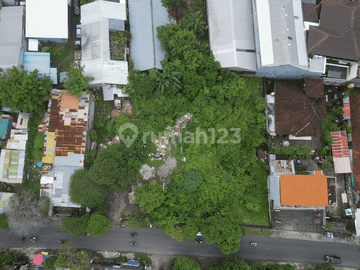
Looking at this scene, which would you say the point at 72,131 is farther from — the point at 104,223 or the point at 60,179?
the point at 104,223

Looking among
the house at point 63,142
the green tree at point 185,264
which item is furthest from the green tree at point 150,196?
the house at point 63,142

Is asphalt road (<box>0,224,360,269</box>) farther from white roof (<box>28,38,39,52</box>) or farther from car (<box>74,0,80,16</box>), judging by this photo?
car (<box>74,0,80,16</box>)

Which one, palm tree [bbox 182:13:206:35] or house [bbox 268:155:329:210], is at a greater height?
palm tree [bbox 182:13:206:35]

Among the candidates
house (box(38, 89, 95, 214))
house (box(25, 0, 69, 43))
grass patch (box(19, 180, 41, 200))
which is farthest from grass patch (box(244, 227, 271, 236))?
house (box(25, 0, 69, 43))

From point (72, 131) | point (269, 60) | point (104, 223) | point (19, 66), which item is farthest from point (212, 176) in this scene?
point (19, 66)

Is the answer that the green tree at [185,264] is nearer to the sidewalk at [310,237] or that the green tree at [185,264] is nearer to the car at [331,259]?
the sidewalk at [310,237]

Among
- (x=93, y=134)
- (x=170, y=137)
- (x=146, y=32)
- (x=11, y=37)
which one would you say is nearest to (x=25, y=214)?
(x=93, y=134)

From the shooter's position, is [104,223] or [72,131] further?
[72,131]

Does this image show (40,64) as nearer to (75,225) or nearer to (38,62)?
(38,62)
